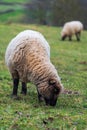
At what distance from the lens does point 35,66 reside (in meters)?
10.1

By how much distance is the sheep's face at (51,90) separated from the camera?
32.3 feet

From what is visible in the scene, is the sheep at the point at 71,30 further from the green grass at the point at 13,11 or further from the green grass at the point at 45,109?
the green grass at the point at 13,11

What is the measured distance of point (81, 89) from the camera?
528 inches

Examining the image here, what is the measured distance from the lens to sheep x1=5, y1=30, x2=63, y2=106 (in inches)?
390

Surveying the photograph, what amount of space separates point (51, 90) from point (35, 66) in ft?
2.31

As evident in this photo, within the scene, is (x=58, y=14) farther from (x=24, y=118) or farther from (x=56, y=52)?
(x=24, y=118)

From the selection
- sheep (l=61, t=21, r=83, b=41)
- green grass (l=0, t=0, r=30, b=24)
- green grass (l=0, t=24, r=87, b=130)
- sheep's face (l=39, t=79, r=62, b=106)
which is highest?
green grass (l=0, t=0, r=30, b=24)

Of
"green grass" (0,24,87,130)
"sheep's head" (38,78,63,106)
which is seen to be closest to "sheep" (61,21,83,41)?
"green grass" (0,24,87,130)

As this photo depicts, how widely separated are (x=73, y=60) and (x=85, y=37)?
45.5ft

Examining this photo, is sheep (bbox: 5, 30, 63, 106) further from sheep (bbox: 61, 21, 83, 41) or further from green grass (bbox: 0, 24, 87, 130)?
sheep (bbox: 61, 21, 83, 41)

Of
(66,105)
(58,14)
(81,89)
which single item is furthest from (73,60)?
(58,14)

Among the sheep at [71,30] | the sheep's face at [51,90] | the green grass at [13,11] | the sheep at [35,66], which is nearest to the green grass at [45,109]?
the sheep's face at [51,90]

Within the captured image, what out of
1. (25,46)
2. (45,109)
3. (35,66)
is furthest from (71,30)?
(45,109)

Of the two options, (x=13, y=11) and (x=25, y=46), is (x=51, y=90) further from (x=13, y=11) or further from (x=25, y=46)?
(x=13, y=11)
